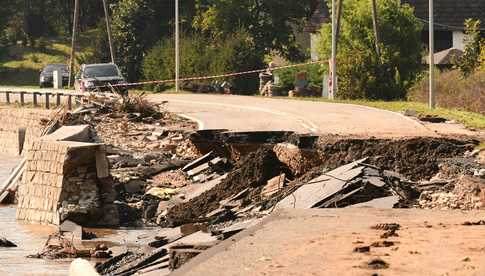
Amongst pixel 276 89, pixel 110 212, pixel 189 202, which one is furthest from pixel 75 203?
pixel 276 89

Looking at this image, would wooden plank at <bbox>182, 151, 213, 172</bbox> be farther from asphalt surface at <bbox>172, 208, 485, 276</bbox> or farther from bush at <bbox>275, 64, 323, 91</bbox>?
bush at <bbox>275, 64, 323, 91</bbox>

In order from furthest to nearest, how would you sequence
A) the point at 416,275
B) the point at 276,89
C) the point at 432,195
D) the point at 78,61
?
the point at 78,61, the point at 276,89, the point at 432,195, the point at 416,275

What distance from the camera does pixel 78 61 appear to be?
8425cm

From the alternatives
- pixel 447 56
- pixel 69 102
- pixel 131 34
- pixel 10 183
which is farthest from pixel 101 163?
pixel 131 34

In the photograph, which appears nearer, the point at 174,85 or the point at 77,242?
the point at 77,242

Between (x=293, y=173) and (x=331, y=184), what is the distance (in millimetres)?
5809

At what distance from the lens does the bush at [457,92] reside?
1694 inches

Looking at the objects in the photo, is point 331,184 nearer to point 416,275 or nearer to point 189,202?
point 189,202

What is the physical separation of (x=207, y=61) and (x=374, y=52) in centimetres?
1279

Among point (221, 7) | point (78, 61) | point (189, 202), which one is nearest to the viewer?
point (189, 202)

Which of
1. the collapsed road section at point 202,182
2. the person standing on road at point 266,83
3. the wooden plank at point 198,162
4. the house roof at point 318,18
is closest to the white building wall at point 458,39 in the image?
the house roof at point 318,18

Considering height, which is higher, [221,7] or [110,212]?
[221,7]

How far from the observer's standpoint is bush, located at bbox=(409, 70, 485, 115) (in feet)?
141

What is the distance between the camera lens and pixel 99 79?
54.7 m
